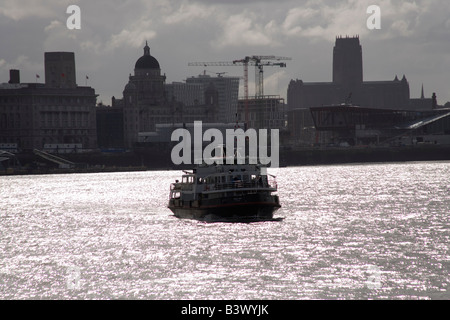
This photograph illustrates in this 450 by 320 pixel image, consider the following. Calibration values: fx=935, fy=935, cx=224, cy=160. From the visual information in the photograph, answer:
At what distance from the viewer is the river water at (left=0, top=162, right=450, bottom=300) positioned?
200 ft

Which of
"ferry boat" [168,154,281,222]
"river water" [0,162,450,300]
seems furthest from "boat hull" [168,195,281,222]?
"river water" [0,162,450,300]

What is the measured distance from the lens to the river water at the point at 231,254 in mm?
61062

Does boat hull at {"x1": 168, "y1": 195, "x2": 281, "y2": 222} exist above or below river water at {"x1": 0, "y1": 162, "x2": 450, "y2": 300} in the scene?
above

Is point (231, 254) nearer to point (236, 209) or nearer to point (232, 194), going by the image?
point (236, 209)

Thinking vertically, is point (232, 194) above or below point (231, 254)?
above

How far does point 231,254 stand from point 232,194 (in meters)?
22.6

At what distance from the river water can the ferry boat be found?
1.74 meters

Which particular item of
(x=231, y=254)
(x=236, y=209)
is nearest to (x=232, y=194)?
(x=236, y=209)

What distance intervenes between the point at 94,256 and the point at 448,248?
29216 millimetres

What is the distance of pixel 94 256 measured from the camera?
255ft

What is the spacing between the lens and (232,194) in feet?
319

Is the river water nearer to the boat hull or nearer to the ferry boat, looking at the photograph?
the boat hull

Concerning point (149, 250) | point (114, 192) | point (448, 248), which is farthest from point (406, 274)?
point (114, 192)

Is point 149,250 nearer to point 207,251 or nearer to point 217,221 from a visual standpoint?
point 207,251
